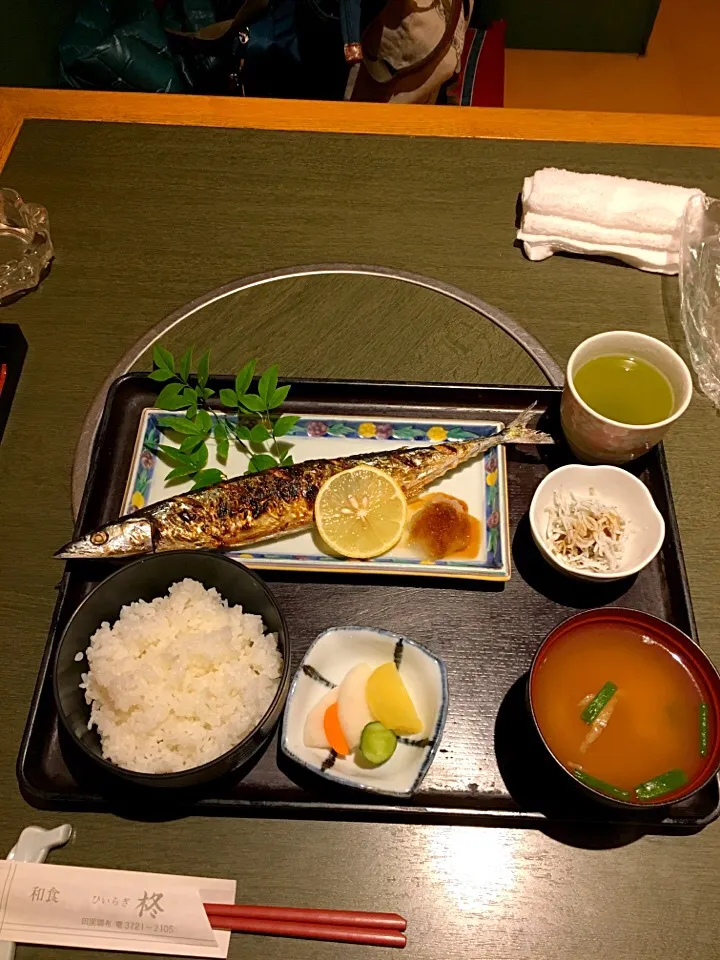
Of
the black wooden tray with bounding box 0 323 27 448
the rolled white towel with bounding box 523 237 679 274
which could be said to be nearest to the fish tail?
the rolled white towel with bounding box 523 237 679 274

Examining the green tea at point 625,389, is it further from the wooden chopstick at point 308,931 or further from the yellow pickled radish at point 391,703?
the wooden chopstick at point 308,931

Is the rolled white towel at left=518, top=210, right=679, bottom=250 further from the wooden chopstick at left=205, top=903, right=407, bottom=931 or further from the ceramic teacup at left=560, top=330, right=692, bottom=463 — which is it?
the wooden chopstick at left=205, top=903, right=407, bottom=931

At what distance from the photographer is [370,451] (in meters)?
1.69

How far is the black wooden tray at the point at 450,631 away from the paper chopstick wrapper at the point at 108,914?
125 millimetres

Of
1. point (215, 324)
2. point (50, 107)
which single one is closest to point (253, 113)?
point (50, 107)

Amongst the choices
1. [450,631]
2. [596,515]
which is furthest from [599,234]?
[450,631]

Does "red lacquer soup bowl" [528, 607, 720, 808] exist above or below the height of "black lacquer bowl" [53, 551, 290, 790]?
above

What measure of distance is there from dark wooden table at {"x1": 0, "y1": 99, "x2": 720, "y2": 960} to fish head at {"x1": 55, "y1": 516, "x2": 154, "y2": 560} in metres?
0.12

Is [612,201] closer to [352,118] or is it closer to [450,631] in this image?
[352,118]

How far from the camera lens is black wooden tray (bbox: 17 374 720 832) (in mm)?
1256

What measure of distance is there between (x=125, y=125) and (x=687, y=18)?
2.93m

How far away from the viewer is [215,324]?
190 centimetres

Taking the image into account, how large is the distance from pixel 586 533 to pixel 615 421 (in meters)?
0.25

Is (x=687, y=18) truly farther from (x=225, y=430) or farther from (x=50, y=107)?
(x=225, y=430)
